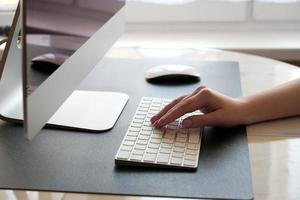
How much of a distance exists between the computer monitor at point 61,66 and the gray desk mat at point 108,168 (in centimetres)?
4

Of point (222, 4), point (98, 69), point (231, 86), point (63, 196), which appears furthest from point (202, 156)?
point (222, 4)

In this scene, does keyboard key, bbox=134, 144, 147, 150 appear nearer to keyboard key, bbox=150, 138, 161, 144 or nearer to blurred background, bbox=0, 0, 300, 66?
keyboard key, bbox=150, 138, 161, 144

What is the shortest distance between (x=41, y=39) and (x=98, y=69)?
58cm

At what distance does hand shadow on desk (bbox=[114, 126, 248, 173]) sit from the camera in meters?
0.81

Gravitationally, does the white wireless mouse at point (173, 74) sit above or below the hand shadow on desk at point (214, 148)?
above

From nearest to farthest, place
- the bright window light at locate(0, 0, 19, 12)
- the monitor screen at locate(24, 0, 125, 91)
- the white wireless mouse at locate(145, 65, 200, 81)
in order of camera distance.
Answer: the monitor screen at locate(24, 0, 125, 91)
the white wireless mouse at locate(145, 65, 200, 81)
the bright window light at locate(0, 0, 19, 12)

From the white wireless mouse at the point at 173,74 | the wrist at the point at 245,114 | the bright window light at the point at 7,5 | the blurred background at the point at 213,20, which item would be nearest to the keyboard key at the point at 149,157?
the wrist at the point at 245,114

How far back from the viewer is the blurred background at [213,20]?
1.80 m

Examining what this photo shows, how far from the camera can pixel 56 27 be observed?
861mm

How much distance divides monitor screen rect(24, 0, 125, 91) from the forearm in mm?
344

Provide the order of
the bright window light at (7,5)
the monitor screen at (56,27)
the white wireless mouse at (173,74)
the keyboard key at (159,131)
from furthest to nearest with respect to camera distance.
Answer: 1. the bright window light at (7,5)
2. the white wireless mouse at (173,74)
3. the keyboard key at (159,131)
4. the monitor screen at (56,27)

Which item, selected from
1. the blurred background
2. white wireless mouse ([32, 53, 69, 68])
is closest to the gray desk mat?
white wireless mouse ([32, 53, 69, 68])

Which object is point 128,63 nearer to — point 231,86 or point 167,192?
point 231,86

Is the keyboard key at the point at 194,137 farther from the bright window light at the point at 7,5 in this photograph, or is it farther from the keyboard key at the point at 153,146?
the bright window light at the point at 7,5
